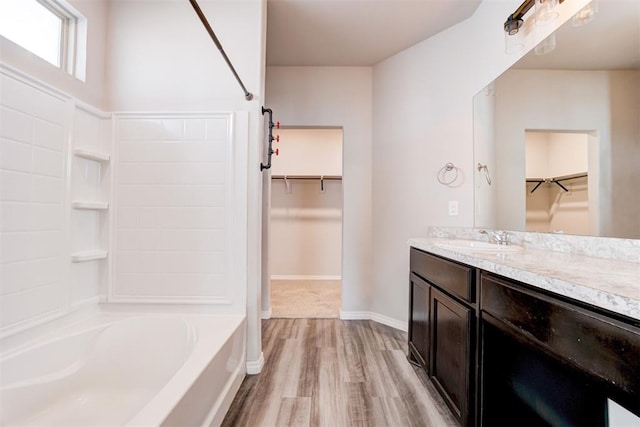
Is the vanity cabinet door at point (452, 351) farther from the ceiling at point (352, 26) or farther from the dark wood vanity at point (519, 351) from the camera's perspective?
the ceiling at point (352, 26)

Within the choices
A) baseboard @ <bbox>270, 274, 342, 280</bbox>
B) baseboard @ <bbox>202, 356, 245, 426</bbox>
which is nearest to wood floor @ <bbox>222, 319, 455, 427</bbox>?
baseboard @ <bbox>202, 356, 245, 426</bbox>

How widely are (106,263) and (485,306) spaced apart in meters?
2.28

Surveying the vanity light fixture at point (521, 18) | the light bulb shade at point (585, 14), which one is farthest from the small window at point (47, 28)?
the light bulb shade at point (585, 14)

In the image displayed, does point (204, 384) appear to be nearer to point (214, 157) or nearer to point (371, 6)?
point (214, 157)

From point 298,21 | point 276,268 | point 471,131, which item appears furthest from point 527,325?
point 276,268

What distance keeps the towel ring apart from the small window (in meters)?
2.71

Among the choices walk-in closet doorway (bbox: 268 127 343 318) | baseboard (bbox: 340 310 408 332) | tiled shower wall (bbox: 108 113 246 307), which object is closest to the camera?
tiled shower wall (bbox: 108 113 246 307)

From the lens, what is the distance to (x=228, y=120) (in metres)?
1.87

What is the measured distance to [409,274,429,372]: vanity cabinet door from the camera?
1708 mm

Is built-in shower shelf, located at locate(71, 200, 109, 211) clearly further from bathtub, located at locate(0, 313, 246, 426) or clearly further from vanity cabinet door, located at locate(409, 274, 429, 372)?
vanity cabinet door, located at locate(409, 274, 429, 372)

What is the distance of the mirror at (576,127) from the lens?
110 cm

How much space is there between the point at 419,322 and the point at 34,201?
235 centimetres

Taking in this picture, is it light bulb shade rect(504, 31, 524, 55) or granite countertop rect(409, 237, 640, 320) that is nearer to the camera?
granite countertop rect(409, 237, 640, 320)

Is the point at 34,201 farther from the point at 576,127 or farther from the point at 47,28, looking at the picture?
the point at 576,127
